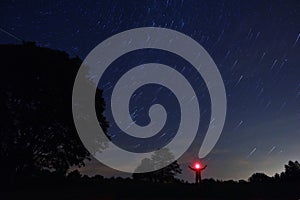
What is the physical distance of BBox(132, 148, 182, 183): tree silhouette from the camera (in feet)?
177

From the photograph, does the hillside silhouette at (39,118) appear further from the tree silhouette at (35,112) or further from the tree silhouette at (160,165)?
the tree silhouette at (160,165)

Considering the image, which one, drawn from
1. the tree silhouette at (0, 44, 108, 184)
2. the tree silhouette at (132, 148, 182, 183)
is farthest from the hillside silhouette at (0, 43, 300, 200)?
the tree silhouette at (132, 148, 182, 183)

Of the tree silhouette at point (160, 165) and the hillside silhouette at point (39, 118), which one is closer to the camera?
the hillside silhouette at point (39, 118)

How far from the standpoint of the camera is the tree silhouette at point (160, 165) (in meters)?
54.0

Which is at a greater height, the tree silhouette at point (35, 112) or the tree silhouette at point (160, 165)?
the tree silhouette at point (160, 165)

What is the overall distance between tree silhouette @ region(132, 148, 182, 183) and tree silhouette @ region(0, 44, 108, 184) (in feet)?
102

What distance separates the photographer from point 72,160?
24.9 m

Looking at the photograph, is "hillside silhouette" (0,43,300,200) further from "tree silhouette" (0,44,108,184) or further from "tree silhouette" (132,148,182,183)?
"tree silhouette" (132,148,182,183)

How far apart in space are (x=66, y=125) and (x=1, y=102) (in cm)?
450

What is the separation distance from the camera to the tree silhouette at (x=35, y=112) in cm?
2270

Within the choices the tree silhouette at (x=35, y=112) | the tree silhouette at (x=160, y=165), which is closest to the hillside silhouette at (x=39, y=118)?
the tree silhouette at (x=35, y=112)

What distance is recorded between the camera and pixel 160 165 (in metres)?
55.5

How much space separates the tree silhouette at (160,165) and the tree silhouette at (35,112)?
31.0 m

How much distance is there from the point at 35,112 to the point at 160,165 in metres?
35.4
